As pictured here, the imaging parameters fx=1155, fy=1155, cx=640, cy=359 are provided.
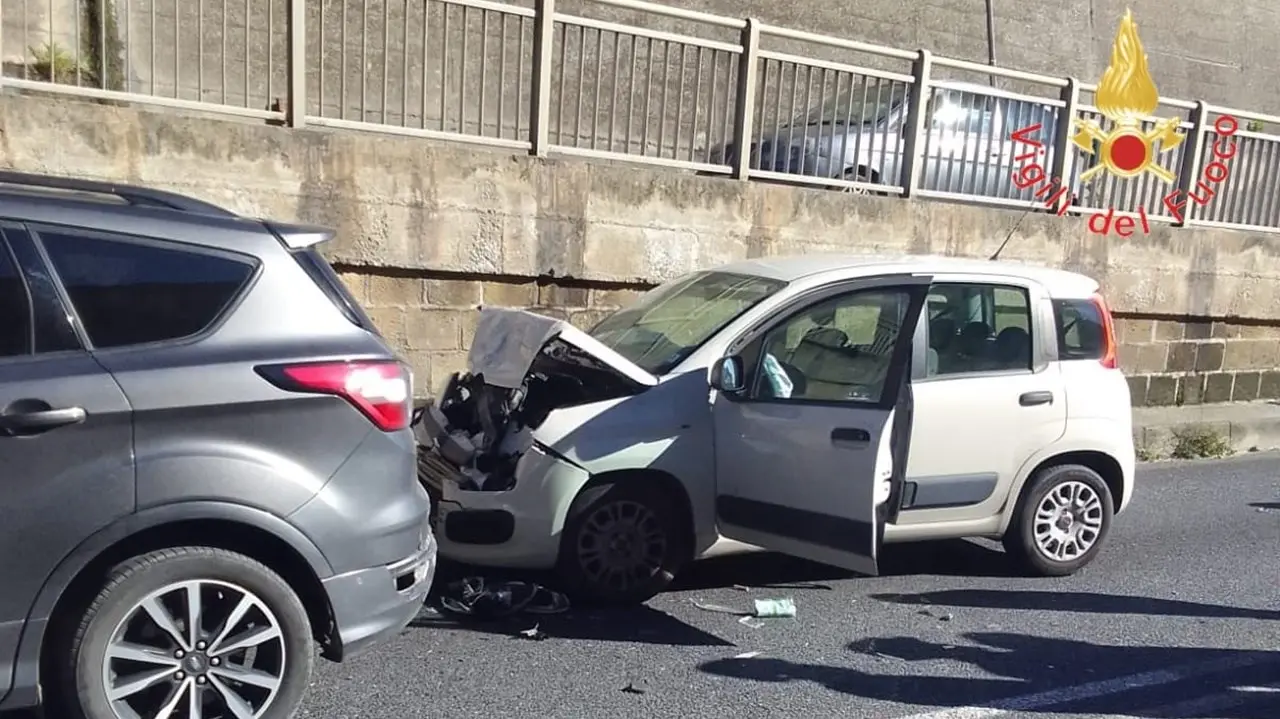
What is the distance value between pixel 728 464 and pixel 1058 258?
20.2 feet

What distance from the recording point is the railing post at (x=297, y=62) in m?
7.36

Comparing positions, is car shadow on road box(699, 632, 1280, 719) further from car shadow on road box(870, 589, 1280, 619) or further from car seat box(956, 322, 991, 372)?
car seat box(956, 322, 991, 372)

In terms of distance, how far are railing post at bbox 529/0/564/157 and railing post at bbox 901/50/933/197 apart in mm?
3285

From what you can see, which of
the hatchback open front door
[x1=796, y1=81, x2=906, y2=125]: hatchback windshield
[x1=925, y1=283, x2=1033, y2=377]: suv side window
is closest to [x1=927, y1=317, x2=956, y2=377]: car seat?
[x1=925, y1=283, x2=1033, y2=377]: suv side window

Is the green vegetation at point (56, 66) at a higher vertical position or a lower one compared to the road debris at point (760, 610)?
higher

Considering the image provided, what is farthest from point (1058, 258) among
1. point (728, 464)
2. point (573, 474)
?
point (573, 474)

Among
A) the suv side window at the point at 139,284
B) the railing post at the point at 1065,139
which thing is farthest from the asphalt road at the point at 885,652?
the railing post at the point at 1065,139

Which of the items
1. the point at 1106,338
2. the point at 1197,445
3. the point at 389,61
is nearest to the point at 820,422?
the point at 1106,338

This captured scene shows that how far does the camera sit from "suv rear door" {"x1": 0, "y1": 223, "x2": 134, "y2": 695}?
3.47 metres

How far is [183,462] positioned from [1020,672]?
352 centimetres

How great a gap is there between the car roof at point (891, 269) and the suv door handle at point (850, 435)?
0.95 meters

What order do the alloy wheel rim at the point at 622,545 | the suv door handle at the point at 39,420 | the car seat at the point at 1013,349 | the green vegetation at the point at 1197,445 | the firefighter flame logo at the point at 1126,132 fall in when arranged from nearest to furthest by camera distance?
the suv door handle at the point at 39,420 → the alloy wheel rim at the point at 622,545 → the car seat at the point at 1013,349 → the green vegetation at the point at 1197,445 → the firefighter flame logo at the point at 1126,132

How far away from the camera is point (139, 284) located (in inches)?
148

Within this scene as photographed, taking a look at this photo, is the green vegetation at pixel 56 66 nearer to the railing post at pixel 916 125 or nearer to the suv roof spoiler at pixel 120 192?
the suv roof spoiler at pixel 120 192
